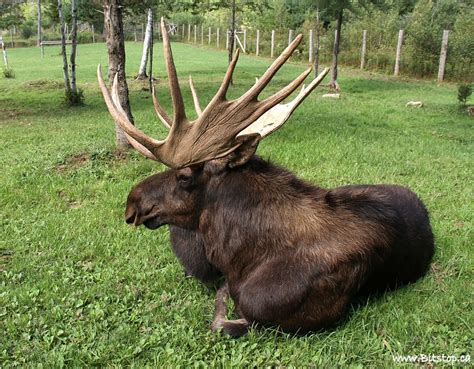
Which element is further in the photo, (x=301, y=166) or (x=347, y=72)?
(x=347, y=72)

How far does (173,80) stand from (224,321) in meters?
1.57

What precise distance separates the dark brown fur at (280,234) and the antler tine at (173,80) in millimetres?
354

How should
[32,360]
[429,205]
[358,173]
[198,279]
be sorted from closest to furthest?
[32,360] → [198,279] → [429,205] → [358,173]

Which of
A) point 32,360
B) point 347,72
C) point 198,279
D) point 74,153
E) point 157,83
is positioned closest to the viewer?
point 32,360

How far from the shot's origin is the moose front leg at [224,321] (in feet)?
10.2

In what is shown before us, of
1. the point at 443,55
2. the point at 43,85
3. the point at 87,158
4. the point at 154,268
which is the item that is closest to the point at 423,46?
the point at 443,55

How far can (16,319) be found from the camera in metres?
3.36

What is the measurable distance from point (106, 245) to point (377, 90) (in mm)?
14688

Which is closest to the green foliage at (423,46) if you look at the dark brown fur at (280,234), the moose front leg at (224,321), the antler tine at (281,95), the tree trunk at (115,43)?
the tree trunk at (115,43)

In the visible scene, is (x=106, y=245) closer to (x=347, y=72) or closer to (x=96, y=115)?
(x=96, y=115)

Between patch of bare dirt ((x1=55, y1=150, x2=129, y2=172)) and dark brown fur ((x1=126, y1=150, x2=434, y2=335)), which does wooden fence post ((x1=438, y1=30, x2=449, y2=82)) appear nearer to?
patch of bare dirt ((x1=55, y1=150, x2=129, y2=172))

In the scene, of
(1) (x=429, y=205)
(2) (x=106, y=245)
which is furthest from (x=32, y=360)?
(1) (x=429, y=205)

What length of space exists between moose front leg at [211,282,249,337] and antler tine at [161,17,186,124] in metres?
1.31

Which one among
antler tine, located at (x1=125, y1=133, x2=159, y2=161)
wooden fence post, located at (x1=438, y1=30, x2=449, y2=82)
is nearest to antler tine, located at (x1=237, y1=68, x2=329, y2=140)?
antler tine, located at (x1=125, y1=133, x2=159, y2=161)
